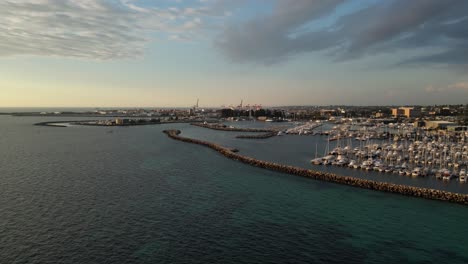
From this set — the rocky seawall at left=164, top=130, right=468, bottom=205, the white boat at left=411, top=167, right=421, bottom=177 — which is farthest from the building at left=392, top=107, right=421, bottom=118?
the rocky seawall at left=164, top=130, right=468, bottom=205

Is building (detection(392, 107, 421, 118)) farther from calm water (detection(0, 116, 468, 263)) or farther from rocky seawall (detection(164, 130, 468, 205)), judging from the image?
calm water (detection(0, 116, 468, 263))

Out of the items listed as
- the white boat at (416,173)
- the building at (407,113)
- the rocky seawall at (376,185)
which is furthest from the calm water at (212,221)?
the building at (407,113)

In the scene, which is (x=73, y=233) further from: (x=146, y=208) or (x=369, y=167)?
A: (x=369, y=167)

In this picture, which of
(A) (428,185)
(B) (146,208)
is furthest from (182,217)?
(A) (428,185)

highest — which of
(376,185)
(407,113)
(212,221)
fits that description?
(407,113)

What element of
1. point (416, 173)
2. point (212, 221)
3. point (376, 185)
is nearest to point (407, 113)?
point (416, 173)

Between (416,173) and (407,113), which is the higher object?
(407,113)

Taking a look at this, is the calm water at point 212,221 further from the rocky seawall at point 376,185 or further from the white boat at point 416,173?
the white boat at point 416,173

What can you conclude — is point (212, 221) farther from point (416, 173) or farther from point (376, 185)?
point (416, 173)
